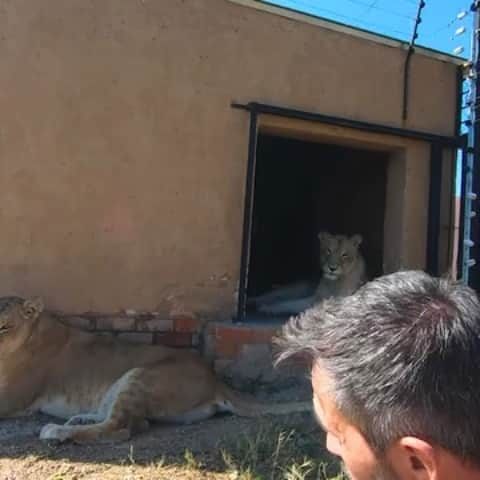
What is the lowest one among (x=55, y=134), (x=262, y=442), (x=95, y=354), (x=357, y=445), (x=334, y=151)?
(x=262, y=442)

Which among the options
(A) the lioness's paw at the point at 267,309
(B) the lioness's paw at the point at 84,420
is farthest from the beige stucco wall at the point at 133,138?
(A) the lioness's paw at the point at 267,309

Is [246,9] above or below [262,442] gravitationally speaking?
above

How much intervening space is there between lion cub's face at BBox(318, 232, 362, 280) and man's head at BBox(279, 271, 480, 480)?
5.81 metres

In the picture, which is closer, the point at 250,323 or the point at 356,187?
the point at 250,323

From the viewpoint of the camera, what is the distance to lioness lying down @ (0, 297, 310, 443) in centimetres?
442

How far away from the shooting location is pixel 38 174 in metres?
4.90

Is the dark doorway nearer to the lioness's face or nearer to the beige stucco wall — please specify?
the beige stucco wall

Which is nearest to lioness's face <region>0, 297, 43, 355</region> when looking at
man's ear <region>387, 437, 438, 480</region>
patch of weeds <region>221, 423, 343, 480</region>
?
patch of weeds <region>221, 423, 343, 480</region>

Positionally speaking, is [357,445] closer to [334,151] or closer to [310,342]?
[310,342]

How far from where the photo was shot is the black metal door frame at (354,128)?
18.1 feet

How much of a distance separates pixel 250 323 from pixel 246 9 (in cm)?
254

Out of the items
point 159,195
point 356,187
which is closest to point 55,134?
point 159,195

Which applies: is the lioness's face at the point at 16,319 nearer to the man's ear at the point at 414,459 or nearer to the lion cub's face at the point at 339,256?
the lion cub's face at the point at 339,256

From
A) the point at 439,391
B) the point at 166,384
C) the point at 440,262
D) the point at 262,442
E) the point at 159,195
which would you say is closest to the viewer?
the point at 439,391
